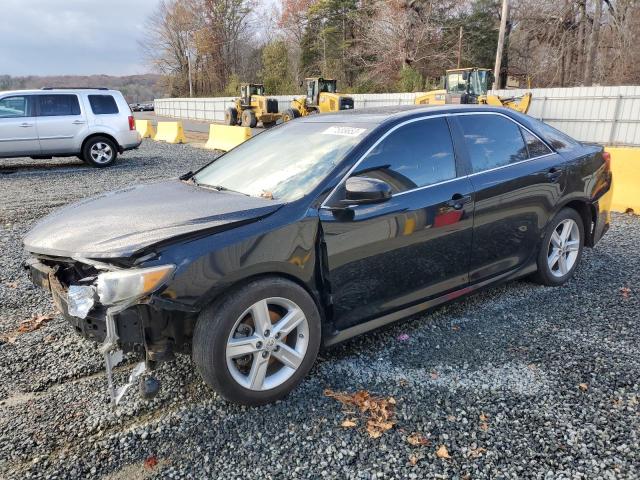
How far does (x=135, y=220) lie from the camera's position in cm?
268

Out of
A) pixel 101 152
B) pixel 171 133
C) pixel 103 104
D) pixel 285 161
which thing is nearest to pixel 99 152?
pixel 101 152

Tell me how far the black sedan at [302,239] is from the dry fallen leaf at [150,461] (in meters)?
0.33

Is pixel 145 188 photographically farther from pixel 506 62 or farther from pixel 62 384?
pixel 506 62

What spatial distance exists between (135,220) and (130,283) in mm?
577

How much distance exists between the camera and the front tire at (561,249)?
159 inches

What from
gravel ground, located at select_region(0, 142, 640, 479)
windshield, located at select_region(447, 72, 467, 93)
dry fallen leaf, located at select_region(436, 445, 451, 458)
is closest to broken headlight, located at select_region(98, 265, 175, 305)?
gravel ground, located at select_region(0, 142, 640, 479)

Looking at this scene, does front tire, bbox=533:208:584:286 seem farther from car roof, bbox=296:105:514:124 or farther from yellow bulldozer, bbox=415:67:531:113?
yellow bulldozer, bbox=415:67:531:113

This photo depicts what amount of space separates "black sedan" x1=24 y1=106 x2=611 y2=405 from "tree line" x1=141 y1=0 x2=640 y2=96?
2935cm

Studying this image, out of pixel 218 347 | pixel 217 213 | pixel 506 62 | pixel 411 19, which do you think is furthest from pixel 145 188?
pixel 506 62

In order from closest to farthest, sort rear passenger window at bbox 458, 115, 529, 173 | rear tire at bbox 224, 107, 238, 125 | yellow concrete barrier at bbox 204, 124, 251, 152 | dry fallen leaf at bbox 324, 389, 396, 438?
1. dry fallen leaf at bbox 324, 389, 396, 438
2. rear passenger window at bbox 458, 115, 529, 173
3. yellow concrete barrier at bbox 204, 124, 251, 152
4. rear tire at bbox 224, 107, 238, 125

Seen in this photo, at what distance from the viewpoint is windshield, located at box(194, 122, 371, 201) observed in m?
2.92

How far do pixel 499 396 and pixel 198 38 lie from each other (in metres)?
63.6

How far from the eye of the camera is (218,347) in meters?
2.38

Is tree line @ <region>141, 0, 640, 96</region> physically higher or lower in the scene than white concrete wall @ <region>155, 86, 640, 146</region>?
higher
